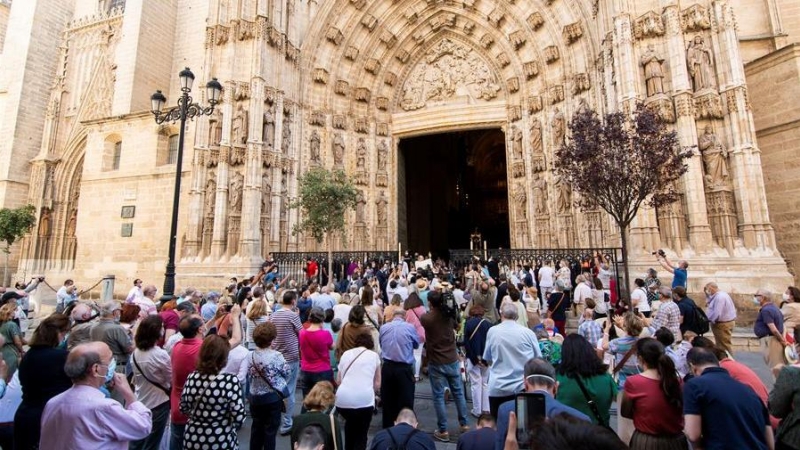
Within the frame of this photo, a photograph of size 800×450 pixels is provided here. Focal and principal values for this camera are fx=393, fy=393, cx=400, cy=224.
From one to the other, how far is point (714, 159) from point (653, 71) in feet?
10.3

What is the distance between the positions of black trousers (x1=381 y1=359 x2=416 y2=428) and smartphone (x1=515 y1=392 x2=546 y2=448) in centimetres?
278

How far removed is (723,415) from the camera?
234 centimetres

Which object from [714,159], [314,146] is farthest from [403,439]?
[314,146]

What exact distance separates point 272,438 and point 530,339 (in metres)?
2.58

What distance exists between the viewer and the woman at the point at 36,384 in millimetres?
2750

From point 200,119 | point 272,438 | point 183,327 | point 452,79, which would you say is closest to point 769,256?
point 272,438

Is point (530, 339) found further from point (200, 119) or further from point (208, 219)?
point (200, 119)

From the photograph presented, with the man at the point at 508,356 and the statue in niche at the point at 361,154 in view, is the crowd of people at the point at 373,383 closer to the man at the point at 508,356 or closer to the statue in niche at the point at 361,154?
the man at the point at 508,356

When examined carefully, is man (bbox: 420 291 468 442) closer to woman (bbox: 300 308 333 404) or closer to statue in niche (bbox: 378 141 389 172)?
woman (bbox: 300 308 333 404)

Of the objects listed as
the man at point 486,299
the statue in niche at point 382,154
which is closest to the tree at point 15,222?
the statue in niche at point 382,154

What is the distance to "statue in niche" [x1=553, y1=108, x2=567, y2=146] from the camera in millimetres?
15898

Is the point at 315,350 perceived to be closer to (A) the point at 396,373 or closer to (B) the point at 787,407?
(A) the point at 396,373

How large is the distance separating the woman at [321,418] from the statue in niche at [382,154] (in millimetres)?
17024

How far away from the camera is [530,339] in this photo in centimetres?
376
